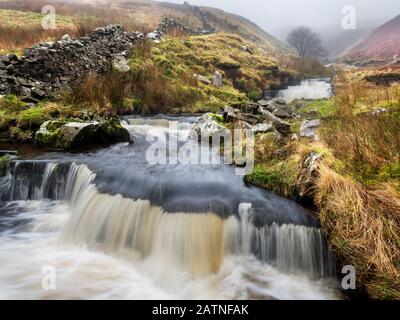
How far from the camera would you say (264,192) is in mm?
6387

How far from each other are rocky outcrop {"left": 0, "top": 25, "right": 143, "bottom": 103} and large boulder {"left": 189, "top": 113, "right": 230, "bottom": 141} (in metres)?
5.33

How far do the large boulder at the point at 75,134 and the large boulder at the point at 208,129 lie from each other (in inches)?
88.7

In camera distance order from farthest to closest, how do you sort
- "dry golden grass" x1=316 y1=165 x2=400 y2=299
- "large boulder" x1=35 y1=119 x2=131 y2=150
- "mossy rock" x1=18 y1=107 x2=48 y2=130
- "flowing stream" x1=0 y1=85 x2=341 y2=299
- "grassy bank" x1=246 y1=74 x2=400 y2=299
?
"mossy rock" x1=18 y1=107 x2=48 y2=130 → "large boulder" x1=35 y1=119 x2=131 y2=150 → "flowing stream" x1=0 y1=85 x2=341 y2=299 → "grassy bank" x1=246 y1=74 x2=400 y2=299 → "dry golden grass" x1=316 y1=165 x2=400 y2=299

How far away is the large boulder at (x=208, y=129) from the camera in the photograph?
977cm

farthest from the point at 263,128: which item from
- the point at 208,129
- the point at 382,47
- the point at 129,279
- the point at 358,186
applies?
the point at 382,47

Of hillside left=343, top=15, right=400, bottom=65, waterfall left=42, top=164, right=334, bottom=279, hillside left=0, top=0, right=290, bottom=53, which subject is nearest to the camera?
waterfall left=42, top=164, right=334, bottom=279

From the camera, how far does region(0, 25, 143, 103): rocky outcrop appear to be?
11180 mm

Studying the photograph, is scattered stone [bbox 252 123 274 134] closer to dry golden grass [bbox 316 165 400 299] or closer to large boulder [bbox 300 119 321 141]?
large boulder [bbox 300 119 321 141]

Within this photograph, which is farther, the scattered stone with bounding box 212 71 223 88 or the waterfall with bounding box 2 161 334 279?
the scattered stone with bounding box 212 71 223 88

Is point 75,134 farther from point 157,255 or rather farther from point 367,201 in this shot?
point 367,201

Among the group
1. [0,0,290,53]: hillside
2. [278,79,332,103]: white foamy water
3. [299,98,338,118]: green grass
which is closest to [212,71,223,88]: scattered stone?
[278,79,332,103]: white foamy water

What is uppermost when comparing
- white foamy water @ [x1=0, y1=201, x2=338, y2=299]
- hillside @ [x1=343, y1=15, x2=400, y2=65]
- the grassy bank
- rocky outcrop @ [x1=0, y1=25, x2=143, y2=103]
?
hillside @ [x1=343, y1=15, x2=400, y2=65]

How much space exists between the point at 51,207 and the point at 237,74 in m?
18.6
